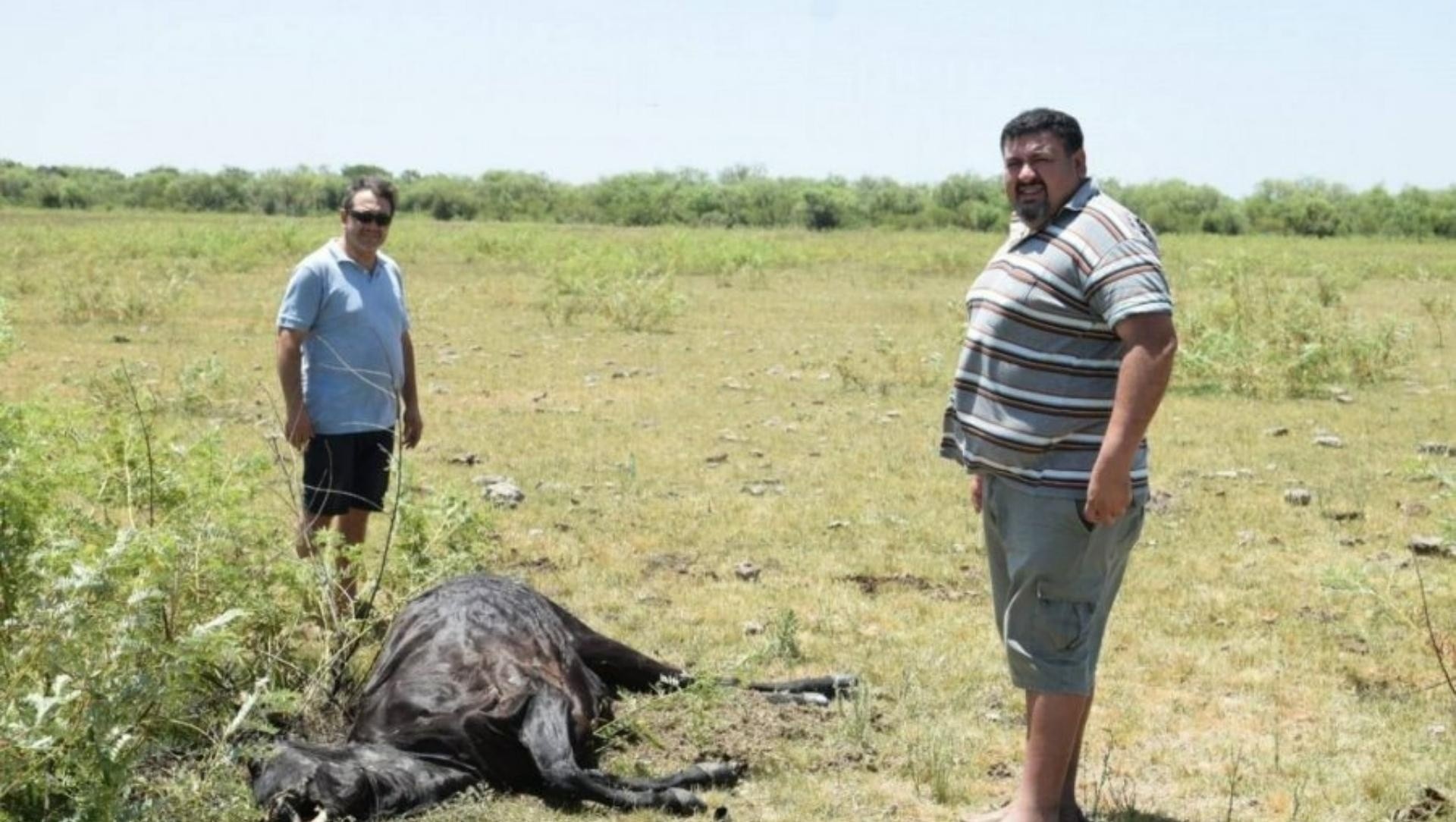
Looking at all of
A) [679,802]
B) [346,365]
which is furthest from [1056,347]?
[346,365]

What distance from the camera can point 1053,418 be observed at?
405 centimetres

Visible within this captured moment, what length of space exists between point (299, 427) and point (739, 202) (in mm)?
63969

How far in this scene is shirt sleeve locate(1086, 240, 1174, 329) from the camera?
3836mm

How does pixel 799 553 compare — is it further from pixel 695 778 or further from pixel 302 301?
pixel 695 778

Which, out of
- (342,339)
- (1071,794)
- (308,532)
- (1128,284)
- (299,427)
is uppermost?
(1128,284)

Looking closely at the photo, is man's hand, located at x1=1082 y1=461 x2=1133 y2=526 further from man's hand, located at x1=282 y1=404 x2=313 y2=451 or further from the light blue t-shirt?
man's hand, located at x1=282 y1=404 x2=313 y2=451

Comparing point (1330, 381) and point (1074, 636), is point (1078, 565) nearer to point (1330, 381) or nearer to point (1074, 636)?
point (1074, 636)

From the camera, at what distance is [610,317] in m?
18.6

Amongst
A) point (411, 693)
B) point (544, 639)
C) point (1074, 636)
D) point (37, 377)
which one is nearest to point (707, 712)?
point (544, 639)

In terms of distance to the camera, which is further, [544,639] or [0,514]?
[544,639]

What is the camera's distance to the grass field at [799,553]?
4.36 m

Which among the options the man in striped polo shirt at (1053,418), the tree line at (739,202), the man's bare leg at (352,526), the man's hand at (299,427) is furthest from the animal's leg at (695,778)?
the tree line at (739,202)

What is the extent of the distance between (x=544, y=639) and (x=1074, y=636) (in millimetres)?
1755

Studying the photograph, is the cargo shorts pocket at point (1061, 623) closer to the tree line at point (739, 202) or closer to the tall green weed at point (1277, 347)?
the tall green weed at point (1277, 347)
